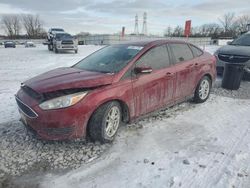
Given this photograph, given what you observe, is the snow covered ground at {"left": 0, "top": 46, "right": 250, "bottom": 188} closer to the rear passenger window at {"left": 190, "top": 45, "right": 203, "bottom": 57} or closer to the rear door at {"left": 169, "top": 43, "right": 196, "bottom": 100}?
the rear door at {"left": 169, "top": 43, "right": 196, "bottom": 100}

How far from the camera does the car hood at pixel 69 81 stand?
139 inches

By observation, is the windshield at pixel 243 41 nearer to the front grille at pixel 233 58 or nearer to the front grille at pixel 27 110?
the front grille at pixel 233 58

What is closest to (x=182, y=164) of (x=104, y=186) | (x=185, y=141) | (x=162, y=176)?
(x=162, y=176)

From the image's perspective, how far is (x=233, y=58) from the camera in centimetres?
812

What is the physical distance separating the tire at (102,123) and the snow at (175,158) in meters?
0.23

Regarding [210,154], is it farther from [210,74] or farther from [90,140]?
[210,74]

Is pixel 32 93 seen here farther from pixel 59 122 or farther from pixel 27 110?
pixel 59 122

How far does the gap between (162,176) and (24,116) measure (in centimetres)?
214

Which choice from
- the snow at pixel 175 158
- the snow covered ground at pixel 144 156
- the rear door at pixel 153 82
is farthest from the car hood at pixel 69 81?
the snow at pixel 175 158

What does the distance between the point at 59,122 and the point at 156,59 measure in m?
2.19

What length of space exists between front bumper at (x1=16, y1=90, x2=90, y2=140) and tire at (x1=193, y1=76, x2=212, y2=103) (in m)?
3.22

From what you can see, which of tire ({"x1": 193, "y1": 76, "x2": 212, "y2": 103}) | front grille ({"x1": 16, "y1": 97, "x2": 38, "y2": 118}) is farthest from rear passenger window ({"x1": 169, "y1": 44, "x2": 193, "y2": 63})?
front grille ({"x1": 16, "y1": 97, "x2": 38, "y2": 118})

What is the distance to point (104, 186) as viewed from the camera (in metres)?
2.92

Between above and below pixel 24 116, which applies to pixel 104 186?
below
